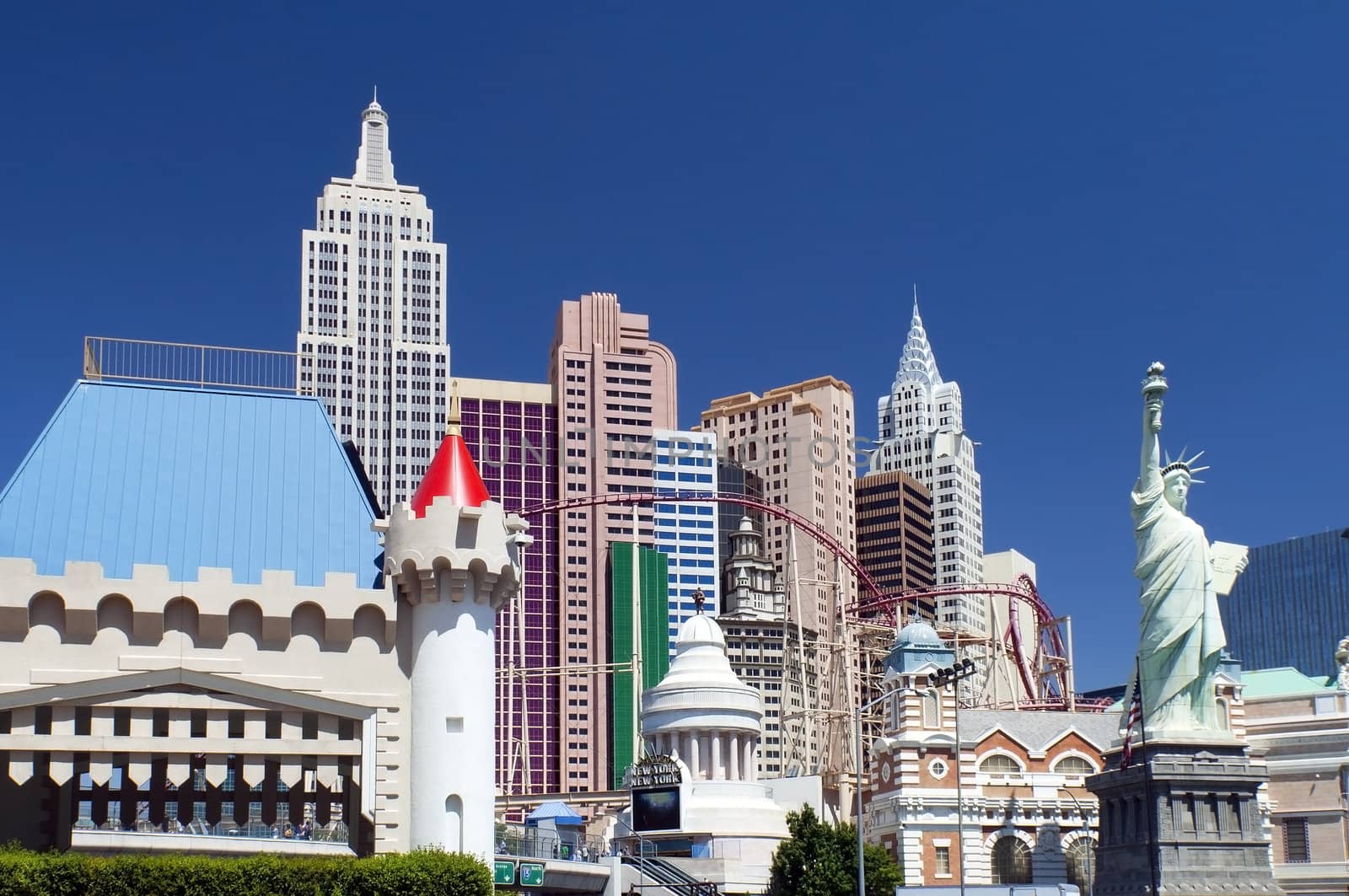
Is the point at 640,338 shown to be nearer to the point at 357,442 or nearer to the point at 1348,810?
the point at 357,442

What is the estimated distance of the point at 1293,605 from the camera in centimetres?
18800

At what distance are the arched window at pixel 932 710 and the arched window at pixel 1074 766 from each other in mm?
7036

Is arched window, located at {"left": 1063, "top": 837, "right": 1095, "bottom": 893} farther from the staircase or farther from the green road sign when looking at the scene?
the green road sign

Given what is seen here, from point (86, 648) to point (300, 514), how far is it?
6195 mm

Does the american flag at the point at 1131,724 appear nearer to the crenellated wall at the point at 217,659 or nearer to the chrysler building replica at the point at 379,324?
the crenellated wall at the point at 217,659

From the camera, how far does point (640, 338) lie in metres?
189

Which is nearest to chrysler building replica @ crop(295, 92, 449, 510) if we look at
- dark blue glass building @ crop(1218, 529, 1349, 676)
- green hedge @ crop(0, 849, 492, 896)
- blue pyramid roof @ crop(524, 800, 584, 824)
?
blue pyramid roof @ crop(524, 800, 584, 824)

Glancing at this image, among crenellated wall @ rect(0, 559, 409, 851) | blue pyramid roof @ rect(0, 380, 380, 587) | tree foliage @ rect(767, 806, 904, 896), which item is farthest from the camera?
tree foliage @ rect(767, 806, 904, 896)

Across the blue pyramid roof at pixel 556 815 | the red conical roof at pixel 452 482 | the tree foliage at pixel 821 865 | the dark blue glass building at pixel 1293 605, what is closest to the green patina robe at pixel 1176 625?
the tree foliage at pixel 821 865

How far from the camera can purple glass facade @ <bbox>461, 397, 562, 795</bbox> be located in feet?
550

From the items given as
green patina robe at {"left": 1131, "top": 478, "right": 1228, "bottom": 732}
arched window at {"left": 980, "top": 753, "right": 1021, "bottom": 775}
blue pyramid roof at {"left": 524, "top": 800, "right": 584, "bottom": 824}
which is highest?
green patina robe at {"left": 1131, "top": 478, "right": 1228, "bottom": 732}

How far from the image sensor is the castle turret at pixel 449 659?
38.3 m

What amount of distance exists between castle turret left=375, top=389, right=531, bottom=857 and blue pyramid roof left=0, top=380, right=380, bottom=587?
1.83 metres

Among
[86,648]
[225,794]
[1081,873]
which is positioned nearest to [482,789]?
[225,794]
